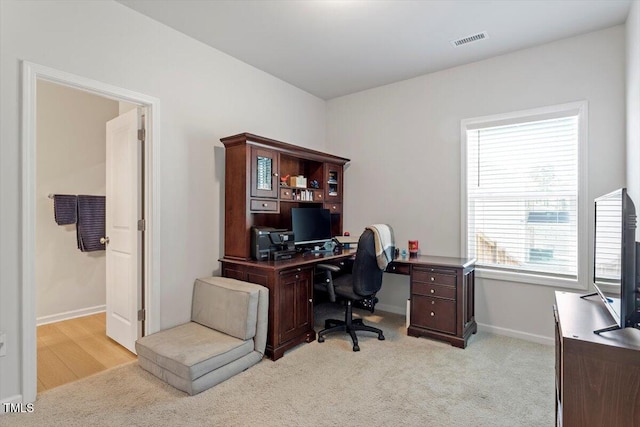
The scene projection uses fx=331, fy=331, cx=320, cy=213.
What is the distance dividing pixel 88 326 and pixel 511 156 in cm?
501

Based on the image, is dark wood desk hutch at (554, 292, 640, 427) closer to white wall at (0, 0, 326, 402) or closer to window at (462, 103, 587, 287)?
window at (462, 103, 587, 287)

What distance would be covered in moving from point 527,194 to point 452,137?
0.99 meters

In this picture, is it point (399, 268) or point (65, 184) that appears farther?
point (65, 184)

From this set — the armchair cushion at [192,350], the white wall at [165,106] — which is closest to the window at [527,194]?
the white wall at [165,106]

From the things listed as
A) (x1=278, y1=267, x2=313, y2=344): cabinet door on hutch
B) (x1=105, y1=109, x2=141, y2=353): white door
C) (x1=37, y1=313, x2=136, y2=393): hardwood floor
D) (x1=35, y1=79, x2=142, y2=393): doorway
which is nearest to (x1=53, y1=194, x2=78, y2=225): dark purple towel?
(x1=35, y1=79, x2=142, y2=393): doorway

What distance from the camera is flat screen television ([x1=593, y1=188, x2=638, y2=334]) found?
53.8 inches

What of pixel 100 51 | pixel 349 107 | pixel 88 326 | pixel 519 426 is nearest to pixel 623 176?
pixel 519 426

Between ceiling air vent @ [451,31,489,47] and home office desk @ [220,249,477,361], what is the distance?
2146 mm

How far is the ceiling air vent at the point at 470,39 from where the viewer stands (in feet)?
10.1

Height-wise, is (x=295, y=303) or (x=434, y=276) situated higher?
(x=434, y=276)

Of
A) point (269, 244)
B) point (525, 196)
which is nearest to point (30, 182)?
point (269, 244)

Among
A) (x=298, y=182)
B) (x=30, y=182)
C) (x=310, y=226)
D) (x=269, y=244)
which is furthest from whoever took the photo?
(x=310, y=226)

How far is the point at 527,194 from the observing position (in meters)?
3.42

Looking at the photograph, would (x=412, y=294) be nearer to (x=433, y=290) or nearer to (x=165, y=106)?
(x=433, y=290)
